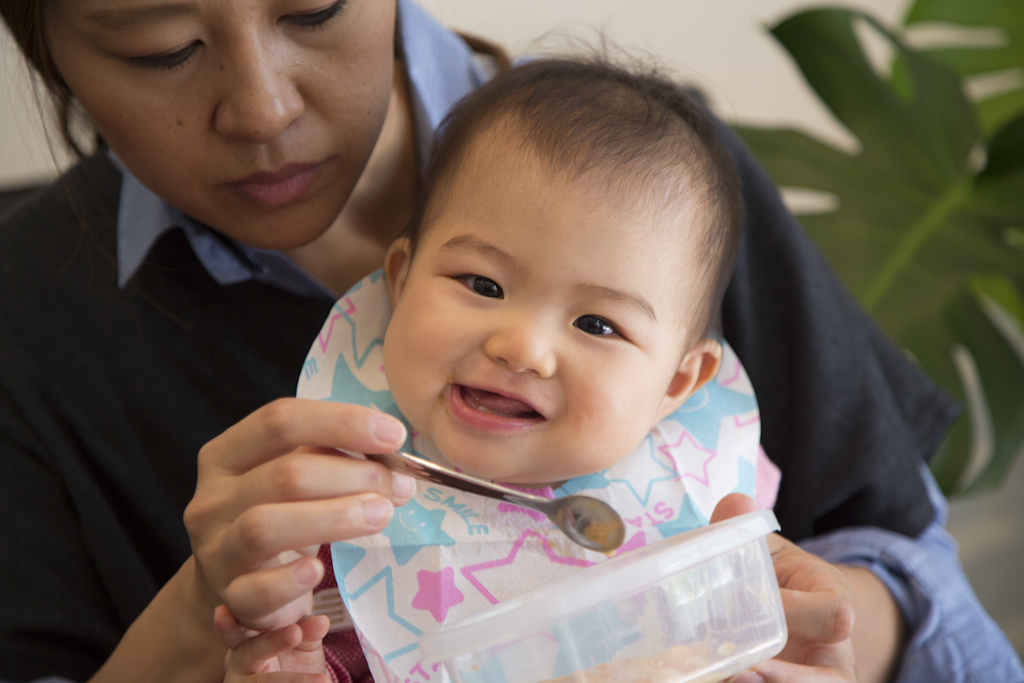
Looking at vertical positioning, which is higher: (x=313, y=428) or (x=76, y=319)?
(x=313, y=428)

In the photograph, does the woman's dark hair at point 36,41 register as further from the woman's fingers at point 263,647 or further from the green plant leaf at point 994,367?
the green plant leaf at point 994,367

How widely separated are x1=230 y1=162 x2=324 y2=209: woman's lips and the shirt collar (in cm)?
11

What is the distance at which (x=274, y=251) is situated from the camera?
3.43 ft

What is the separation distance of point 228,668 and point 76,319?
2.08 ft

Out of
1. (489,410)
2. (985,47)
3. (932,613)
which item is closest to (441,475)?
(489,410)

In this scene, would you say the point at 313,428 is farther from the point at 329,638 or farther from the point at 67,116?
the point at 67,116

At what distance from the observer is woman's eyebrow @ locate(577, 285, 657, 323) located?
2.56 feet

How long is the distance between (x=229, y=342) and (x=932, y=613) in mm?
1092

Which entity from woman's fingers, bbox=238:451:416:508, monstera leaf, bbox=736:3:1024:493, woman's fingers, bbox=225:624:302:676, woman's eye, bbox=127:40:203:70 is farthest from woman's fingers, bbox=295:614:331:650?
monstera leaf, bbox=736:3:1024:493

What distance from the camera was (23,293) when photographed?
1.09 metres

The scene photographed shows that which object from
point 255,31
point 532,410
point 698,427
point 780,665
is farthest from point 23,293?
point 780,665

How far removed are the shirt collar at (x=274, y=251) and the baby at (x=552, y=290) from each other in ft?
0.93

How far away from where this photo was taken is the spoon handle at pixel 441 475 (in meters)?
0.68

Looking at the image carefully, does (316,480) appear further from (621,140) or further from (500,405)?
Answer: (621,140)
